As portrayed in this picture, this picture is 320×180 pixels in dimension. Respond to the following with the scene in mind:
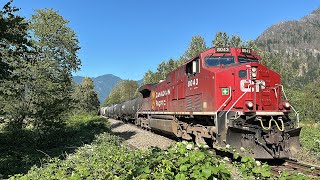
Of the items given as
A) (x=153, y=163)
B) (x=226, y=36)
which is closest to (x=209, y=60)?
(x=153, y=163)

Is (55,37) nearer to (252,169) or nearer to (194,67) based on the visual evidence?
(194,67)

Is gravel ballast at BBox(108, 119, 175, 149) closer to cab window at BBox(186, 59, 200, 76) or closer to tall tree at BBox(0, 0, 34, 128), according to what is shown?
cab window at BBox(186, 59, 200, 76)

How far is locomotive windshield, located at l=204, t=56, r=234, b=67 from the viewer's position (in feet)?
39.8

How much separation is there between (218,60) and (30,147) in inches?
413

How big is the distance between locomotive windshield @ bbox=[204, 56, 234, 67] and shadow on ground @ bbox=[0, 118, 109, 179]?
6374 millimetres

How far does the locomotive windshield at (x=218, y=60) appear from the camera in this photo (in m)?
12.1

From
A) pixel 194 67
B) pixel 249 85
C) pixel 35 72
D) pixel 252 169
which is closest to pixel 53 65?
pixel 35 72

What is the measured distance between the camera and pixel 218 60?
12.2 m

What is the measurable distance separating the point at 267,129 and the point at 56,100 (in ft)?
44.0

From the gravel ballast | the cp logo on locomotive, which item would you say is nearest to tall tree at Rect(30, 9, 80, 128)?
the gravel ballast

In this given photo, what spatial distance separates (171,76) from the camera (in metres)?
17.3

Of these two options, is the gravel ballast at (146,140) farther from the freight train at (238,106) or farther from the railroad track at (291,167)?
the railroad track at (291,167)

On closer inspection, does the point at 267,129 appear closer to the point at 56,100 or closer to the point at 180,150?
the point at 180,150

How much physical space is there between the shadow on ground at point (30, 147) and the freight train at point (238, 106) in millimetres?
5367
